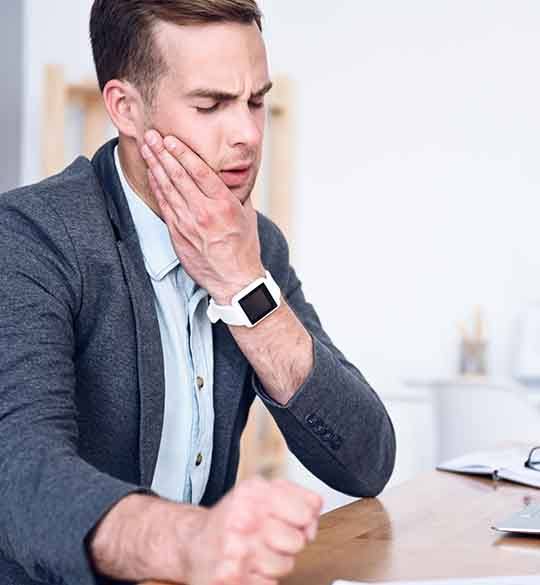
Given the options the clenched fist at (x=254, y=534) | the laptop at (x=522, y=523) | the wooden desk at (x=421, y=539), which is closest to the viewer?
the clenched fist at (x=254, y=534)

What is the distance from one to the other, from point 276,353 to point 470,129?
321 cm

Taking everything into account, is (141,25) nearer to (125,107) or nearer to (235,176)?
(125,107)

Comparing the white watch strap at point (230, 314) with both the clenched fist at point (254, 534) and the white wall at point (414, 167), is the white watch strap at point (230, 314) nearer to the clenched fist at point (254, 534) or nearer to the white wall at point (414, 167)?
the clenched fist at point (254, 534)

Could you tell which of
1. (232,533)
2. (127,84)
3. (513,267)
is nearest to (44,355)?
(232,533)

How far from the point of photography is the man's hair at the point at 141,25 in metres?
1.43

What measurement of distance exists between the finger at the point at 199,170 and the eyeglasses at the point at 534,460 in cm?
60

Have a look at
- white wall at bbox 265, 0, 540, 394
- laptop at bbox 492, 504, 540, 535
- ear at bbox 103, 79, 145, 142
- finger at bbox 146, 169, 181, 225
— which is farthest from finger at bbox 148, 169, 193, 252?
white wall at bbox 265, 0, 540, 394

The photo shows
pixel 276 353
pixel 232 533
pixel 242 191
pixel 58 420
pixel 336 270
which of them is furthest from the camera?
pixel 336 270

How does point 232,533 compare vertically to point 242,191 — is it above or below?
below

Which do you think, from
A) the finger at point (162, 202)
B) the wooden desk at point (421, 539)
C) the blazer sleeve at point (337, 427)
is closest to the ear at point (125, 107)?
the finger at point (162, 202)

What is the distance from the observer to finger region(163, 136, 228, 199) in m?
1.40

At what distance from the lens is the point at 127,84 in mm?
1503

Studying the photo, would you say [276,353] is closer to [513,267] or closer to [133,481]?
[133,481]

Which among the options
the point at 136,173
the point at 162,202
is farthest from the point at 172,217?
the point at 136,173
